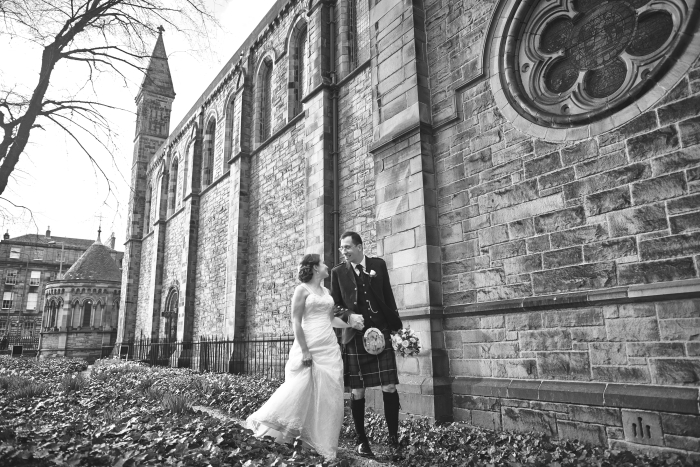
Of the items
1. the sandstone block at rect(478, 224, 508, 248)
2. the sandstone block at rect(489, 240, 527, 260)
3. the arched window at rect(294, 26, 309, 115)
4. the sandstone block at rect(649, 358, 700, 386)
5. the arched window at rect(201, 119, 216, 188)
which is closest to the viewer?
the sandstone block at rect(649, 358, 700, 386)

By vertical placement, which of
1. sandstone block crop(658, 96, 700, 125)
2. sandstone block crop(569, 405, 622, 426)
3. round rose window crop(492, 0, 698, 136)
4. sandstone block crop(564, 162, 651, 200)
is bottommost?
sandstone block crop(569, 405, 622, 426)

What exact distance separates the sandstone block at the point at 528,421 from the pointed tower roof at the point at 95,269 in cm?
3133

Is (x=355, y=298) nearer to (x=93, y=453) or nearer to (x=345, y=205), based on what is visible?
(x=93, y=453)

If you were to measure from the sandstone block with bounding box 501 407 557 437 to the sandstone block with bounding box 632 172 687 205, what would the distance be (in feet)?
7.79

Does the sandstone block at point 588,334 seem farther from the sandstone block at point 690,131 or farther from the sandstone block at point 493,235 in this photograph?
the sandstone block at point 690,131

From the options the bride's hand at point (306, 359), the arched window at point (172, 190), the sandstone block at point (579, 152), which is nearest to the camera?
the bride's hand at point (306, 359)

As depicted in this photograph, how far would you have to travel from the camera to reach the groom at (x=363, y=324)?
4.36 metres

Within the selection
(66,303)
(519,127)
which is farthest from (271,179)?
(66,303)

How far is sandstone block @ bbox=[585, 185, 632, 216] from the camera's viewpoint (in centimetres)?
446

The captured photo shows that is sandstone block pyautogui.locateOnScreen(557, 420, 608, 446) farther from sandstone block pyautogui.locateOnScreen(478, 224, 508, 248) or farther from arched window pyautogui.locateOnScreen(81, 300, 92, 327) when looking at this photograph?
arched window pyautogui.locateOnScreen(81, 300, 92, 327)

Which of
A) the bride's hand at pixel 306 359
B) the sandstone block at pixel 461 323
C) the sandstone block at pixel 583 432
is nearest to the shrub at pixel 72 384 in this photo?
the bride's hand at pixel 306 359

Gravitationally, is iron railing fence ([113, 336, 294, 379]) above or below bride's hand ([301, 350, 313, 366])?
below

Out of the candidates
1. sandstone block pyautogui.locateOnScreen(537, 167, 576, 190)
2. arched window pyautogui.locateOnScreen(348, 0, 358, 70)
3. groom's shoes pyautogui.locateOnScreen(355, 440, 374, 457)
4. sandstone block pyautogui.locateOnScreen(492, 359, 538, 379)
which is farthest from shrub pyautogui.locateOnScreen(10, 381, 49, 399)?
arched window pyautogui.locateOnScreen(348, 0, 358, 70)

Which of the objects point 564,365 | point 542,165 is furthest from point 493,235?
point 564,365
